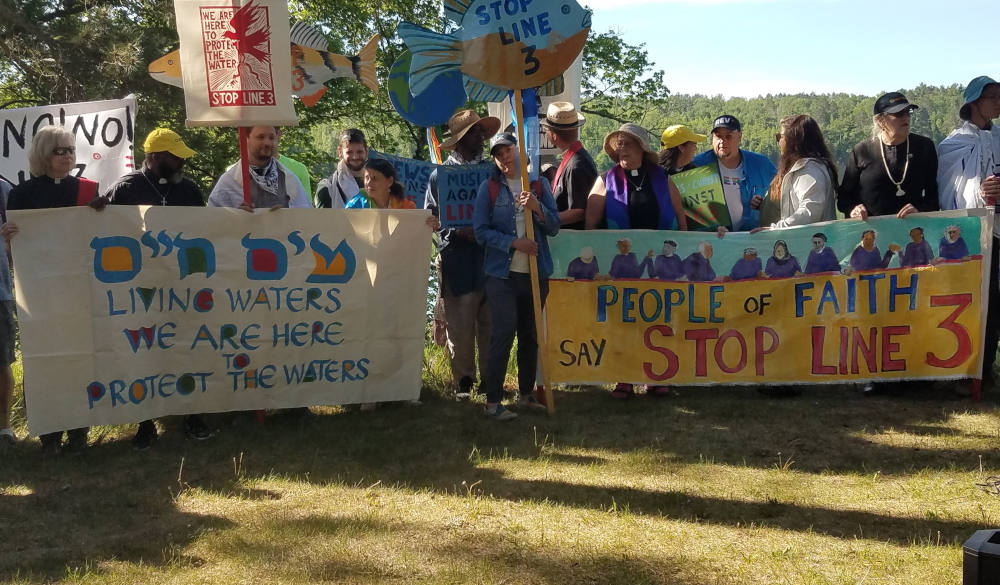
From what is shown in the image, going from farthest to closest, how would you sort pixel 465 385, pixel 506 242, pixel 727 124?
pixel 465 385, pixel 727 124, pixel 506 242

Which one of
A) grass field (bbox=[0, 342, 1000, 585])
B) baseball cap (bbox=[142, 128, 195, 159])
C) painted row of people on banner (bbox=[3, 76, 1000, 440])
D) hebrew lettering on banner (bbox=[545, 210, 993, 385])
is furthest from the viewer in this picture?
hebrew lettering on banner (bbox=[545, 210, 993, 385])

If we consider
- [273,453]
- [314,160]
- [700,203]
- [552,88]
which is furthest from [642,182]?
[314,160]

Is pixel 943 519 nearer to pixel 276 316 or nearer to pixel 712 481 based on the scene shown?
pixel 712 481

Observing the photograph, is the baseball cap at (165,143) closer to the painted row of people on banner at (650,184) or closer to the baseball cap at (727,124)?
the painted row of people on banner at (650,184)

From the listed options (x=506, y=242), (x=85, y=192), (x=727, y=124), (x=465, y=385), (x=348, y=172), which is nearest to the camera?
(x=85, y=192)

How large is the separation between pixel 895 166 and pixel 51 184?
18.3 feet

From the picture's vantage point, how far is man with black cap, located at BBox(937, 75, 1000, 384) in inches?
245

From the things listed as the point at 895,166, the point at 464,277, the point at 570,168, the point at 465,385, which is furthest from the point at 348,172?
the point at 895,166

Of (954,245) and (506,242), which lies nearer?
(506,242)

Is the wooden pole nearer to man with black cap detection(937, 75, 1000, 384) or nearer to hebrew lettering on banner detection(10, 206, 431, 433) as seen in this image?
hebrew lettering on banner detection(10, 206, 431, 433)

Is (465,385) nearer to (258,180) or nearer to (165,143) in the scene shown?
(258,180)

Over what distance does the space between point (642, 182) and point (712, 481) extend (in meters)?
2.50

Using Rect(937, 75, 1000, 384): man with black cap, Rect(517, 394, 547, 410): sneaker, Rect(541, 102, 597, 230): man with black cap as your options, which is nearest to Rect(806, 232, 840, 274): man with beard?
Rect(937, 75, 1000, 384): man with black cap

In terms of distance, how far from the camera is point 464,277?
6.62 m
